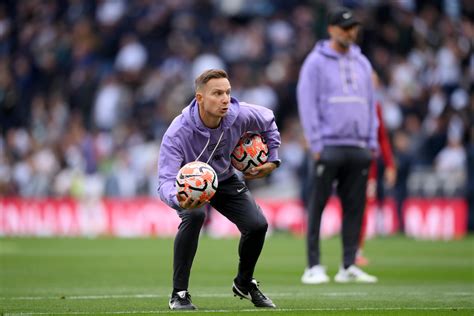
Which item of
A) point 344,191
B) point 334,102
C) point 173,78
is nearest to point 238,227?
point 334,102

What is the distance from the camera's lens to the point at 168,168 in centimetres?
917

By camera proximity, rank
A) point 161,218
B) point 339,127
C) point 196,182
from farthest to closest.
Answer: point 161,218 → point 339,127 → point 196,182

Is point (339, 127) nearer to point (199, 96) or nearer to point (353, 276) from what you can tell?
point (353, 276)

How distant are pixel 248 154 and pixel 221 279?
421cm

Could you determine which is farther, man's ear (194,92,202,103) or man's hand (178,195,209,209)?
man's ear (194,92,202,103)

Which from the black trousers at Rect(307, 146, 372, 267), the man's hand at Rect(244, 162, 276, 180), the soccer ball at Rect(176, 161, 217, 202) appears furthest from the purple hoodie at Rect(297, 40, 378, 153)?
the soccer ball at Rect(176, 161, 217, 202)

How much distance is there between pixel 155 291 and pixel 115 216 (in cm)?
1667

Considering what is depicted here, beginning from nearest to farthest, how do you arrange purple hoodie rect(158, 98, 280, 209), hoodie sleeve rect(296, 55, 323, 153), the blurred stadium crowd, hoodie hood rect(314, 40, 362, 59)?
purple hoodie rect(158, 98, 280, 209) → hoodie sleeve rect(296, 55, 323, 153) → hoodie hood rect(314, 40, 362, 59) → the blurred stadium crowd

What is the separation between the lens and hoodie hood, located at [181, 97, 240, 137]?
9.39 meters

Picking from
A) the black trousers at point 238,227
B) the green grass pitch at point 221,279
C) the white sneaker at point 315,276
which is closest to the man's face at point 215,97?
the black trousers at point 238,227

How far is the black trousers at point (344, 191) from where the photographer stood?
1281 cm

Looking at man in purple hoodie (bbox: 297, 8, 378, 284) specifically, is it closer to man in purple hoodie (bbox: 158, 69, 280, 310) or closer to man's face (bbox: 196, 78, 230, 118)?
man in purple hoodie (bbox: 158, 69, 280, 310)

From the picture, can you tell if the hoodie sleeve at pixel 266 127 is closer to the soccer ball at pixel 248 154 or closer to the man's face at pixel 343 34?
the soccer ball at pixel 248 154

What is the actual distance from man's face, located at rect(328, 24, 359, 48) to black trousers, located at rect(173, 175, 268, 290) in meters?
3.56
